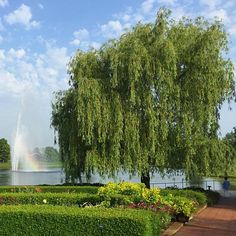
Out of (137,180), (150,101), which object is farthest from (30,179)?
(150,101)

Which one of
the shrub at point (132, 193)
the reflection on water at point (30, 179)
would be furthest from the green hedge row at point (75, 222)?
the reflection on water at point (30, 179)

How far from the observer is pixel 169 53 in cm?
2025

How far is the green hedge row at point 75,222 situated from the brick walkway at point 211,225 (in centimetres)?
216

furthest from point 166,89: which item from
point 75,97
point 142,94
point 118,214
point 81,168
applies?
point 118,214

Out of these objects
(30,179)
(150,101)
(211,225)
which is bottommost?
(211,225)

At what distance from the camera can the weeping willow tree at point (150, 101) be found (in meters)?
20.3

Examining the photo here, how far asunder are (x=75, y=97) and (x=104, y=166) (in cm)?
347

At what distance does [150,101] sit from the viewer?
20328 millimetres

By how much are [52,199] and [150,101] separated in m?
7.86

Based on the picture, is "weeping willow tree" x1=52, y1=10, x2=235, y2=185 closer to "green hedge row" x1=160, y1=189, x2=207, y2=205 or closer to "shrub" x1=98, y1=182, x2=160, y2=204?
"green hedge row" x1=160, y1=189, x2=207, y2=205

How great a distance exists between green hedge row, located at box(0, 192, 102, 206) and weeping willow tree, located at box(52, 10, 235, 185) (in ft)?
19.3

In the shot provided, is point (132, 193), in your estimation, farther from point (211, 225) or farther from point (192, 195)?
point (192, 195)

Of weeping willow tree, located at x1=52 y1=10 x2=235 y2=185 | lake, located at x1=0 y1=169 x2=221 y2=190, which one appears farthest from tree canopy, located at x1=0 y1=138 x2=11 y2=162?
weeping willow tree, located at x1=52 y1=10 x2=235 y2=185

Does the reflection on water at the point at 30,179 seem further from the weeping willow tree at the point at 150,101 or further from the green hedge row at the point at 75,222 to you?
the green hedge row at the point at 75,222
